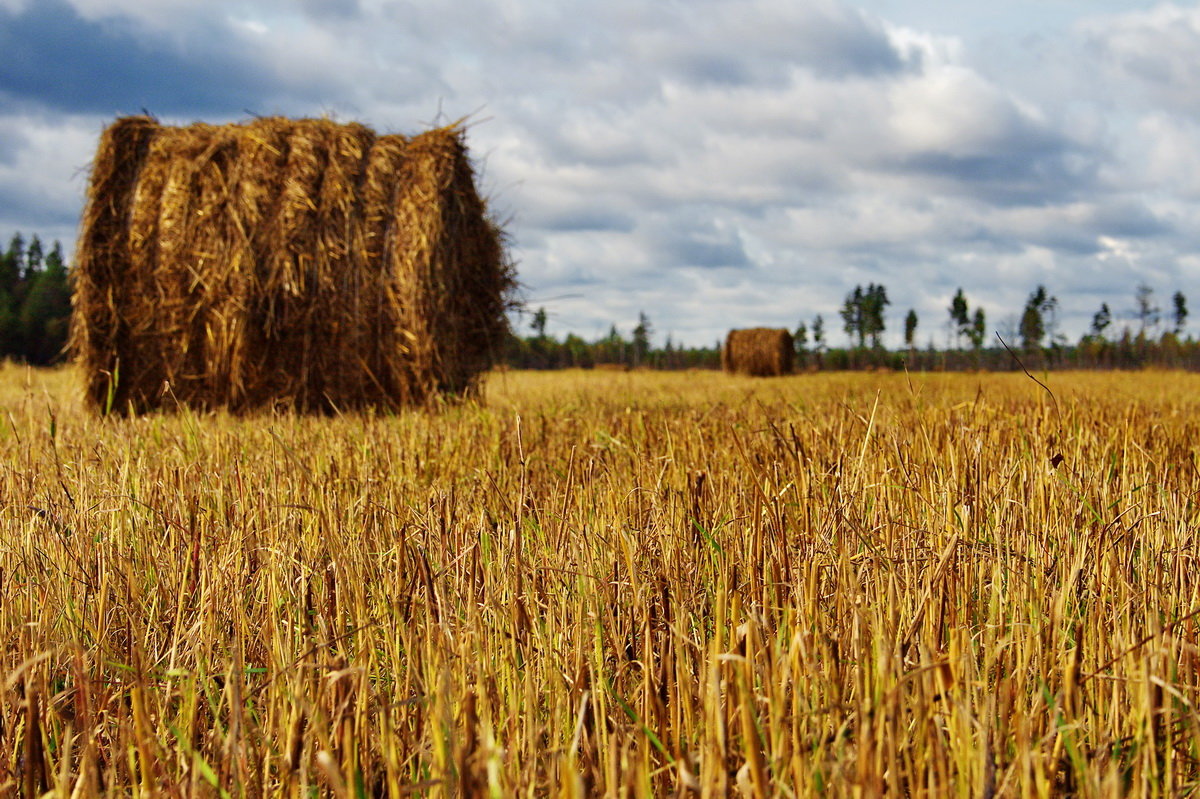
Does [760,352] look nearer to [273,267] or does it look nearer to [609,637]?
[273,267]

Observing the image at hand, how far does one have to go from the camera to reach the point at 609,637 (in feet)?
6.43

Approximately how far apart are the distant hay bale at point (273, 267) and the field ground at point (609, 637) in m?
3.76

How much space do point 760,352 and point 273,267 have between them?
19.3 metres

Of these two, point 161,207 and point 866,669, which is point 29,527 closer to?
point 866,669

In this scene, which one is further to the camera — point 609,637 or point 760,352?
point 760,352

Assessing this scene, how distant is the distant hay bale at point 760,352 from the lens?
24.8 meters

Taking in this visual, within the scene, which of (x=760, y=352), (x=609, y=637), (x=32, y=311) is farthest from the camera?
(x=32, y=311)

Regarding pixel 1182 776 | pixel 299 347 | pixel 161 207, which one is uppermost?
pixel 161 207

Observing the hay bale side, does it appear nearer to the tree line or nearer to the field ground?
the field ground

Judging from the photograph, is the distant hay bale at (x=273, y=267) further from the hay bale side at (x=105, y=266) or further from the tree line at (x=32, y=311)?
the tree line at (x=32, y=311)

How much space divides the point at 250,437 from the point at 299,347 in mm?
2548

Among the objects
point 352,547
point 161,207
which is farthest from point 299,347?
point 352,547

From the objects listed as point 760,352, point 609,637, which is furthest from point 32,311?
point 609,637

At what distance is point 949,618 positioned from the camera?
1.91 m
